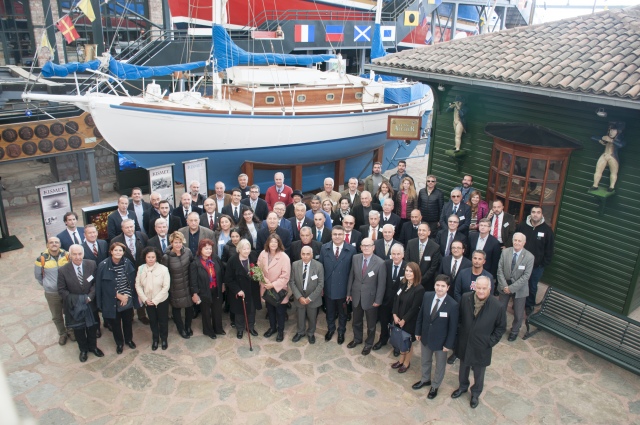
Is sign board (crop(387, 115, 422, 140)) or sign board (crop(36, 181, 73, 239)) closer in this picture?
sign board (crop(36, 181, 73, 239))

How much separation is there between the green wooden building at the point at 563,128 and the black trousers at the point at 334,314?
12.2 ft

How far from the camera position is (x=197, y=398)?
22.1 feet

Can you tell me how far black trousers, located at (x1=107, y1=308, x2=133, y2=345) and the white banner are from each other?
11.6 feet

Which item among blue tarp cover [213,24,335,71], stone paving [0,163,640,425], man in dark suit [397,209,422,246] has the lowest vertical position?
stone paving [0,163,640,425]

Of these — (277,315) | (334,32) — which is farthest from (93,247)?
(334,32)

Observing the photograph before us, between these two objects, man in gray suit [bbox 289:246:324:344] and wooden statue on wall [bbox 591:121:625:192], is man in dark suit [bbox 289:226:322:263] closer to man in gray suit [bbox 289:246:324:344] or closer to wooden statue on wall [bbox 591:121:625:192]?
man in gray suit [bbox 289:246:324:344]

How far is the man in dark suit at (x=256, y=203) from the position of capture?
9469 mm

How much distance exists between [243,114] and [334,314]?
6198 millimetres

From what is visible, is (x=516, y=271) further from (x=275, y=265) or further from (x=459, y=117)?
(x=459, y=117)

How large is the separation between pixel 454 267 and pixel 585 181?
3066mm

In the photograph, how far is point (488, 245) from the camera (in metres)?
7.89

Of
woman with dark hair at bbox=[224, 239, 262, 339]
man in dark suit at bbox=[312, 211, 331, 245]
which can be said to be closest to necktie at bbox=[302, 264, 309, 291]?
woman with dark hair at bbox=[224, 239, 262, 339]

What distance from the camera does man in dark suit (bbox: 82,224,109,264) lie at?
7488 mm

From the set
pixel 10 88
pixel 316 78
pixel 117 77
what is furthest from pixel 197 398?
pixel 10 88
